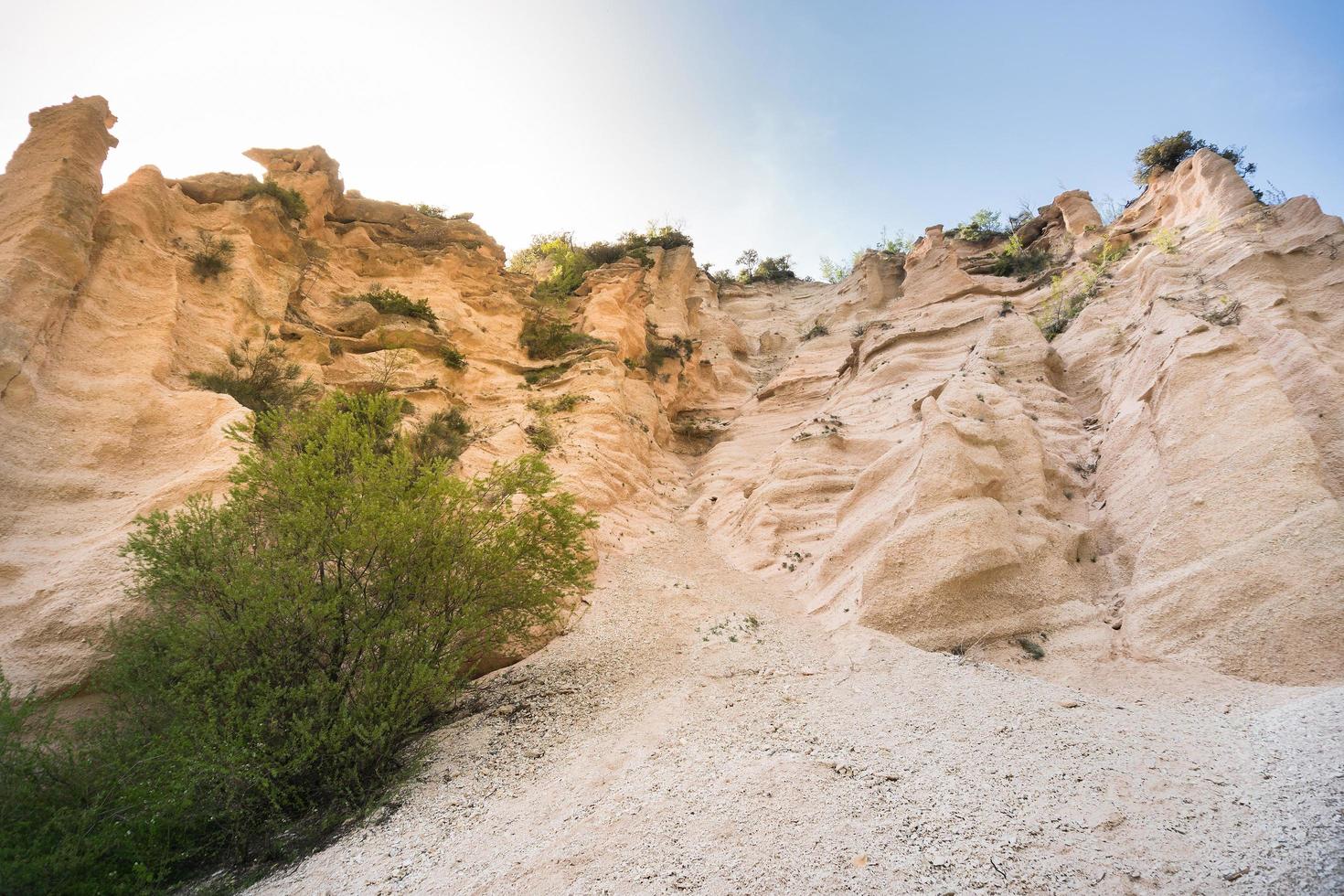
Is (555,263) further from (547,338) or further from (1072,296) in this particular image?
(1072,296)

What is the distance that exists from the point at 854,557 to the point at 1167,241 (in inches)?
466

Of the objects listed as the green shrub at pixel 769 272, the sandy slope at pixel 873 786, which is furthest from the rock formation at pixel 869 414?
the green shrub at pixel 769 272

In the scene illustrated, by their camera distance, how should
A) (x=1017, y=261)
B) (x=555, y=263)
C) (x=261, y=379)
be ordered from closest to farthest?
1. (x=261, y=379)
2. (x=1017, y=261)
3. (x=555, y=263)

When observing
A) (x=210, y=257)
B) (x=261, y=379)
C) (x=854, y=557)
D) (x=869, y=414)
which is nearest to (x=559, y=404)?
(x=261, y=379)

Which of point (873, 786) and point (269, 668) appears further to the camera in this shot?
point (269, 668)

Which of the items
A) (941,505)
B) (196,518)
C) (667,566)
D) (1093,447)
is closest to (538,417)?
(667,566)

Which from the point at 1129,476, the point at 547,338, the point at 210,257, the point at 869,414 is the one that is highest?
the point at 210,257

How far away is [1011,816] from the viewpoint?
4.02 metres

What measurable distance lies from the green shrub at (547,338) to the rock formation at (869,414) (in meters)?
0.40

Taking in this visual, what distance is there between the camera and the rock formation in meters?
6.85

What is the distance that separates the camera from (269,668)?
5668mm

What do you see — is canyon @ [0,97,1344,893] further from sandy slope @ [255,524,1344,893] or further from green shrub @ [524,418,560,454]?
green shrub @ [524,418,560,454]

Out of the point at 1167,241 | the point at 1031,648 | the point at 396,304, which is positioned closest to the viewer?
the point at 1031,648

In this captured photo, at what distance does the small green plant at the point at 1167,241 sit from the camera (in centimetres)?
1325
